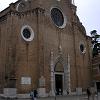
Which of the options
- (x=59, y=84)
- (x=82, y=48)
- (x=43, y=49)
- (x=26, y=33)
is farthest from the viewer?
(x=82, y=48)

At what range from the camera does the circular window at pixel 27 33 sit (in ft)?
78.5

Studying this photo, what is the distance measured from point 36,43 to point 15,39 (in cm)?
269

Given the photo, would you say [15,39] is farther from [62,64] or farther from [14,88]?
[62,64]

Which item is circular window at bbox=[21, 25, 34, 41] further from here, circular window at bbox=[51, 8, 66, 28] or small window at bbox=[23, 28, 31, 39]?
circular window at bbox=[51, 8, 66, 28]

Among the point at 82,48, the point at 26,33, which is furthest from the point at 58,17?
the point at 26,33

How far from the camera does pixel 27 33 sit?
24422 millimetres

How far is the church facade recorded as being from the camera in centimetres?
2264

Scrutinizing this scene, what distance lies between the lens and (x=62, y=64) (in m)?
27.3

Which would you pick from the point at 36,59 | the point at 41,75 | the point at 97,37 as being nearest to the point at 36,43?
the point at 36,59

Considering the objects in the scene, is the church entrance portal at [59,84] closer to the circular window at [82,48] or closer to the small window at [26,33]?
the circular window at [82,48]

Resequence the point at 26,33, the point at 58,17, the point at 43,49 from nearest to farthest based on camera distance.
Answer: the point at 26,33 < the point at 43,49 < the point at 58,17

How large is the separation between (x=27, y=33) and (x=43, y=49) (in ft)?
7.56

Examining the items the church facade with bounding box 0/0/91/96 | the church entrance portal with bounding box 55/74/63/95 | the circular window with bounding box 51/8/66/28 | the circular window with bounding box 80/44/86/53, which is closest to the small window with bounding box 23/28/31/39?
the church facade with bounding box 0/0/91/96

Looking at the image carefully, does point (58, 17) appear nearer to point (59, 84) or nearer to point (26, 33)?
point (26, 33)
